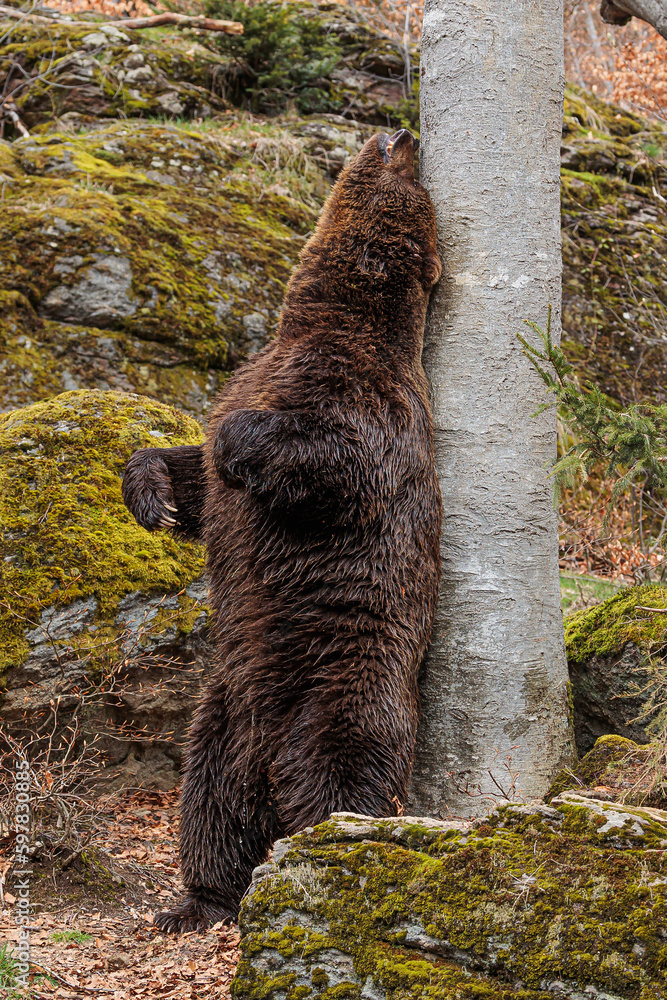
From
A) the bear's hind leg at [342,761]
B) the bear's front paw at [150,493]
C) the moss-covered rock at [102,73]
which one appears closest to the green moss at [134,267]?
the moss-covered rock at [102,73]

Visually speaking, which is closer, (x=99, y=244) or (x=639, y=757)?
(x=639, y=757)

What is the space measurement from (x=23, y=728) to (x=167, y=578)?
1068 mm

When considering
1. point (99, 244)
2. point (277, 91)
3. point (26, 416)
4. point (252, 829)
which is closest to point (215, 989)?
point (252, 829)

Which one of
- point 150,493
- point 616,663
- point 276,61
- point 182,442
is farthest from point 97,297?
point 276,61

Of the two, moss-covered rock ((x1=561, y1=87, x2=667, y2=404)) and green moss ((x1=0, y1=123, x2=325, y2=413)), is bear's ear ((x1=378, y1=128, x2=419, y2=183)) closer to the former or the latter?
green moss ((x1=0, y1=123, x2=325, y2=413))

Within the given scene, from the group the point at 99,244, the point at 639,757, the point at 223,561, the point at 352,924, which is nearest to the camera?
the point at 352,924

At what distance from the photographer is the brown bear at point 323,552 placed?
2.96 meters

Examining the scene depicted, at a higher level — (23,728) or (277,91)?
(277,91)

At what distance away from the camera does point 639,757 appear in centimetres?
321

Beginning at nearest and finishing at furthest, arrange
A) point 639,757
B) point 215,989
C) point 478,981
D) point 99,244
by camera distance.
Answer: point 478,981 → point 215,989 → point 639,757 → point 99,244

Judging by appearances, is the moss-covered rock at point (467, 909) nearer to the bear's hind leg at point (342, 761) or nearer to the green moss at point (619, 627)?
the bear's hind leg at point (342, 761)

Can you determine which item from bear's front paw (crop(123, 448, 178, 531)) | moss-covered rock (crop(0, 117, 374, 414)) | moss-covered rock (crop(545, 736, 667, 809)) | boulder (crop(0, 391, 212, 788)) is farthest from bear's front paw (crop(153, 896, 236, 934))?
moss-covered rock (crop(0, 117, 374, 414))

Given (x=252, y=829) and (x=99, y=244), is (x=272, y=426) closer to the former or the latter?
(x=252, y=829)

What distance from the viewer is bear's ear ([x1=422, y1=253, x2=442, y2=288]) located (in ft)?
11.4
